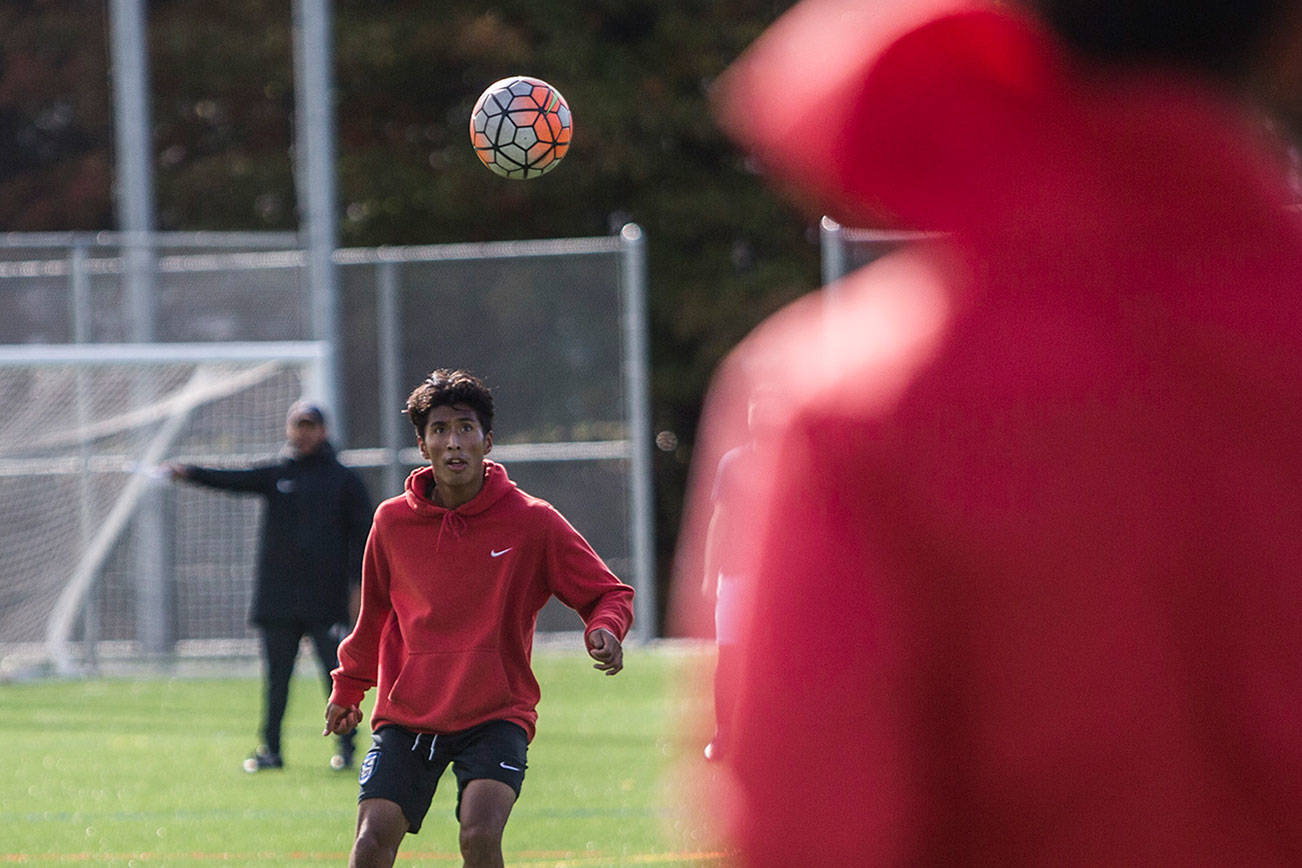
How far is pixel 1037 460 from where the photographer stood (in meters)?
1.09

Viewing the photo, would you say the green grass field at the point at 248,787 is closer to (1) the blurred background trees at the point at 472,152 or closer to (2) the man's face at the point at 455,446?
(2) the man's face at the point at 455,446

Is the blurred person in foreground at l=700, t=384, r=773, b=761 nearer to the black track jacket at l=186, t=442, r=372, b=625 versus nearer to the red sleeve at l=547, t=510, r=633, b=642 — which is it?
the red sleeve at l=547, t=510, r=633, b=642

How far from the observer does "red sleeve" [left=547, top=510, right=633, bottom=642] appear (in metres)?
5.64

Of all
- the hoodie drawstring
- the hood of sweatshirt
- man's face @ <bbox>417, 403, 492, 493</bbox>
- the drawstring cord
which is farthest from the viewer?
man's face @ <bbox>417, 403, 492, 493</bbox>

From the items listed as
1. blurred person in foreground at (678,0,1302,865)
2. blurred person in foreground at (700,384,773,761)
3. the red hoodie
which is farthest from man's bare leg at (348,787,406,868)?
blurred person in foreground at (678,0,1302,865)

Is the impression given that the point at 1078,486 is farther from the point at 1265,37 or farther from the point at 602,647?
the point at 602,647

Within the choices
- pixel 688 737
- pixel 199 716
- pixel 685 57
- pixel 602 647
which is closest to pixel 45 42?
pixel 685 57

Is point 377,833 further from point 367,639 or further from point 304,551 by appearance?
point 304,551

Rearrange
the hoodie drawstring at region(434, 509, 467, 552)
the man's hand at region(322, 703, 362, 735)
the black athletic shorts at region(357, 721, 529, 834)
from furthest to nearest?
the hoodie drawstring at region(434, 509, 467, 552), the man's hand at region(322, 703, 362, 735), the black athletic shorts at region(357, 721, 529, 834)

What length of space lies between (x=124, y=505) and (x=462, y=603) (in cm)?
1322

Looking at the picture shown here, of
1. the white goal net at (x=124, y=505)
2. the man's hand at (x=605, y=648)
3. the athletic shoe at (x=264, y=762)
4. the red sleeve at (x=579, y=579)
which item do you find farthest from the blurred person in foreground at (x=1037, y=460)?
the white goal net at (x=124, y=505)

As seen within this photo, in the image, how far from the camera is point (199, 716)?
45.3 feet

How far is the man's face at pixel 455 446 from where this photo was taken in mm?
5707

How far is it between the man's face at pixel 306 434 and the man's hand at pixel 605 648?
5392 millimetres
